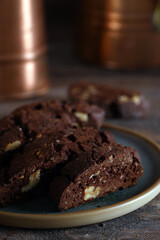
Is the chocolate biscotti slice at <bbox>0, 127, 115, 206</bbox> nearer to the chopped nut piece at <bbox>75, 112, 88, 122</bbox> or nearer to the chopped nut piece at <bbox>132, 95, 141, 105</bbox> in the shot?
the chopped nut piece at <bbox>75, 112, 88, 122</bbox>

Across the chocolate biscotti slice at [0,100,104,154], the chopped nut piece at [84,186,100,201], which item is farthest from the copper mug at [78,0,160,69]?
the chopped nut piece at [84,186,100,201]

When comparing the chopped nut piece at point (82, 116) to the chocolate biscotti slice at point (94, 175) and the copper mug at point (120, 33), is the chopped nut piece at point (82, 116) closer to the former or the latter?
the chocolate biscotti slice at point (94, 175)

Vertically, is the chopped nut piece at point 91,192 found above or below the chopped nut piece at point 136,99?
above

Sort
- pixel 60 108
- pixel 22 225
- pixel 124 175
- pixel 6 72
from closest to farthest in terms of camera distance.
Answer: pixel 22 225
pixel 124 175
pixel 60 108
pixel 6 72

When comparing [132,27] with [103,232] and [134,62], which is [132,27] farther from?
[103,232]

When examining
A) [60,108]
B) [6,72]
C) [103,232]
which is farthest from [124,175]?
[6,72]

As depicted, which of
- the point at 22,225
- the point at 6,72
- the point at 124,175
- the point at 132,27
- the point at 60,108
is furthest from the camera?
the point at 132,27

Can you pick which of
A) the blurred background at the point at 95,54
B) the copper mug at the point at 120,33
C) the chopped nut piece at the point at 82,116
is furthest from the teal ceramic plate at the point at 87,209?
the copper mug at the point at 120,33

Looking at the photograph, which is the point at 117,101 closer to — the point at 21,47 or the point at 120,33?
the point at 21,47
